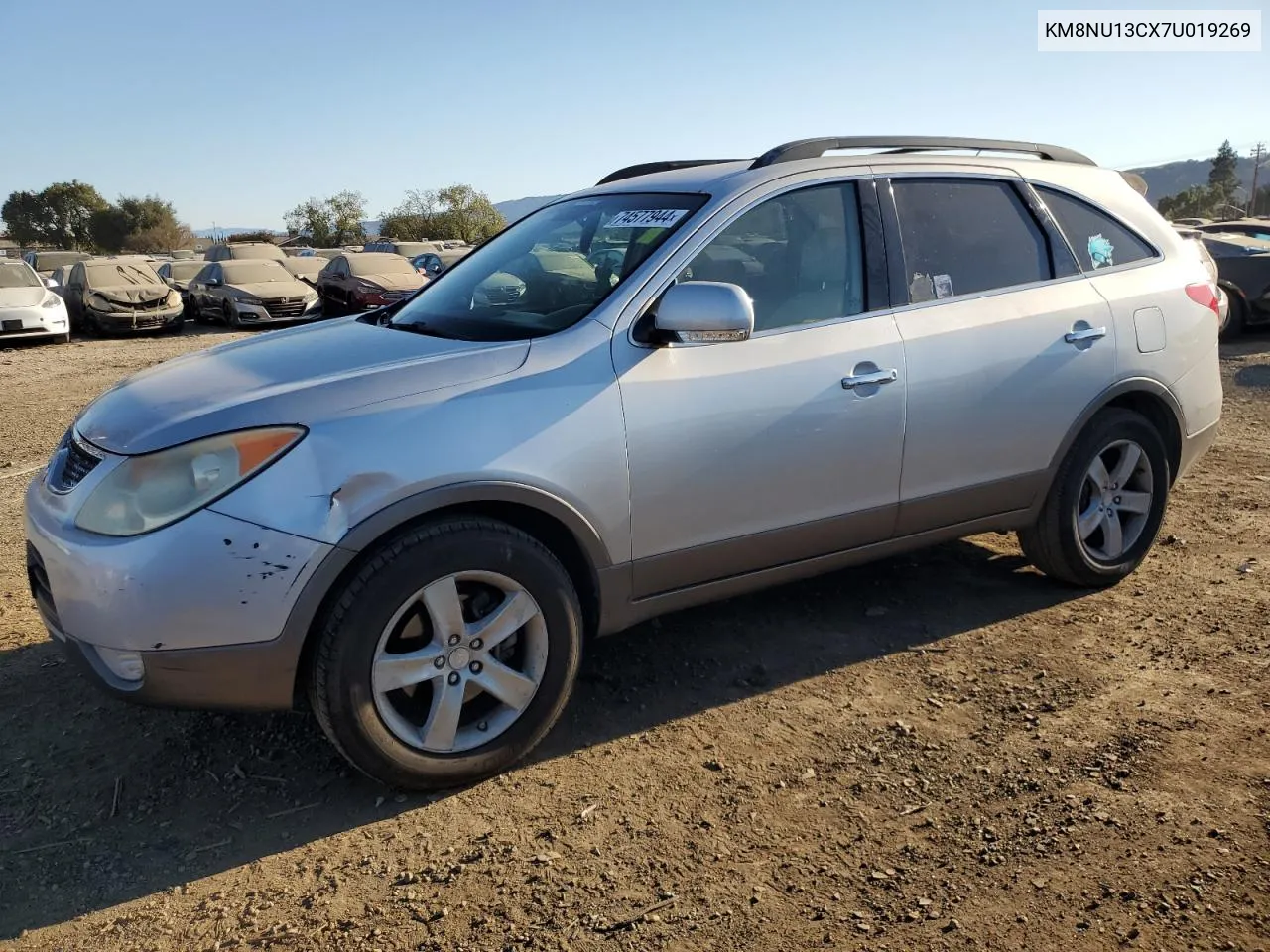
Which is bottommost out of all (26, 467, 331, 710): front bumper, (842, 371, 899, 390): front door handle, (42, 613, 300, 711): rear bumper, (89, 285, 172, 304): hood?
(42, 613, 300, 711): rear bumper

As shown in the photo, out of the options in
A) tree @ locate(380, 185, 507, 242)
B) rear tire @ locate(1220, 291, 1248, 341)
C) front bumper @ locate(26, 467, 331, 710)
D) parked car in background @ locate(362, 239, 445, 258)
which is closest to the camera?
front bumper @ locate(26, 467, 331, 710)

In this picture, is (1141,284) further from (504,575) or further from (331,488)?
(331,488)

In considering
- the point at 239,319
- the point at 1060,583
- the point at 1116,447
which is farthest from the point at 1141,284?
the point at 239,319

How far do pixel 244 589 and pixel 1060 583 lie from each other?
358cm

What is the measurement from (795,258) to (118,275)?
18583 millimetres

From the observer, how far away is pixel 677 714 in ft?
11.5

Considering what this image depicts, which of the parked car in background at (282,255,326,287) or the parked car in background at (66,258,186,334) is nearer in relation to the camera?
the parked car in background at (66,258,186,334)

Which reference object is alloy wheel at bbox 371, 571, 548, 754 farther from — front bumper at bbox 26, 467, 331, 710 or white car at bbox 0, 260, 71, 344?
white car at bbox 0, 260, 71, 344

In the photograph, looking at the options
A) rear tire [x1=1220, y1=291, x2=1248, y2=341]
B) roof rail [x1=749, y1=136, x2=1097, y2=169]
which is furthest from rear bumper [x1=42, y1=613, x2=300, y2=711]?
rear tire [x1=1220, y1=291, x2=1248, y2=341]

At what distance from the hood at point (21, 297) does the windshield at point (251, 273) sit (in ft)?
12.2

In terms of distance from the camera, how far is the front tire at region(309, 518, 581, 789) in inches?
109

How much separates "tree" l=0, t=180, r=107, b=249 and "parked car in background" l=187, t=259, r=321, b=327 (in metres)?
57.4

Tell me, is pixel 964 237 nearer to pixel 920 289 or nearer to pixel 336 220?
pixel 920 289

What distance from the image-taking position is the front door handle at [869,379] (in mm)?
3537
